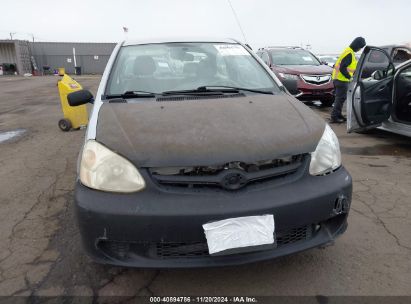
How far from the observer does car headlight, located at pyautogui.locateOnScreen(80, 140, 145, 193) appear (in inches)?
76.9

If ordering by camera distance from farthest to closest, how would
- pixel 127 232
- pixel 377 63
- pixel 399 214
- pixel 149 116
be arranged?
pixel 377 63, pixel 399 214, pixel 149 116, pixel 127 232

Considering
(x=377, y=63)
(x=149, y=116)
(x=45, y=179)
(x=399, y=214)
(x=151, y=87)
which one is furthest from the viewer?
(x=377, y=63)

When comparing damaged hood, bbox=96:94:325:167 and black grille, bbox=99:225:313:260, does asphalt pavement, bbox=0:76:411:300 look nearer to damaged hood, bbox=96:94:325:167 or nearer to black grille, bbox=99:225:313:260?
black grille, bbox=99:225:313:260

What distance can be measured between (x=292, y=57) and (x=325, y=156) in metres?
8.88

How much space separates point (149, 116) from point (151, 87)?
0.65m

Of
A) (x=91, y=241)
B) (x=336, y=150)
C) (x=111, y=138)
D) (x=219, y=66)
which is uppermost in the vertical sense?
(x=219, y=66)

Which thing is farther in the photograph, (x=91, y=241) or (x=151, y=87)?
(x=151, y=87)

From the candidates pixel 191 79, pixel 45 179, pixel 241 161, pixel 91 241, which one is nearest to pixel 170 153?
pixel 241 161

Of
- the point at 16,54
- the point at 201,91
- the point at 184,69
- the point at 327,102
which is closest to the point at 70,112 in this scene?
the point at 184,69

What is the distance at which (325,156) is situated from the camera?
87.4 inches

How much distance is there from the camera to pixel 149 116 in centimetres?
232

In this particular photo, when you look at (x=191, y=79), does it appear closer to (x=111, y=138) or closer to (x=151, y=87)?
(x=151, y=87)

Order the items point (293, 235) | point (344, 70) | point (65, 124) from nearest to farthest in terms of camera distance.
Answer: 1. point (293, 235)
2. point (65, 124)
3. point (344, 70)

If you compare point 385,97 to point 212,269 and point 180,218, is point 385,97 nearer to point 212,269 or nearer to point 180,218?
point 212,269
